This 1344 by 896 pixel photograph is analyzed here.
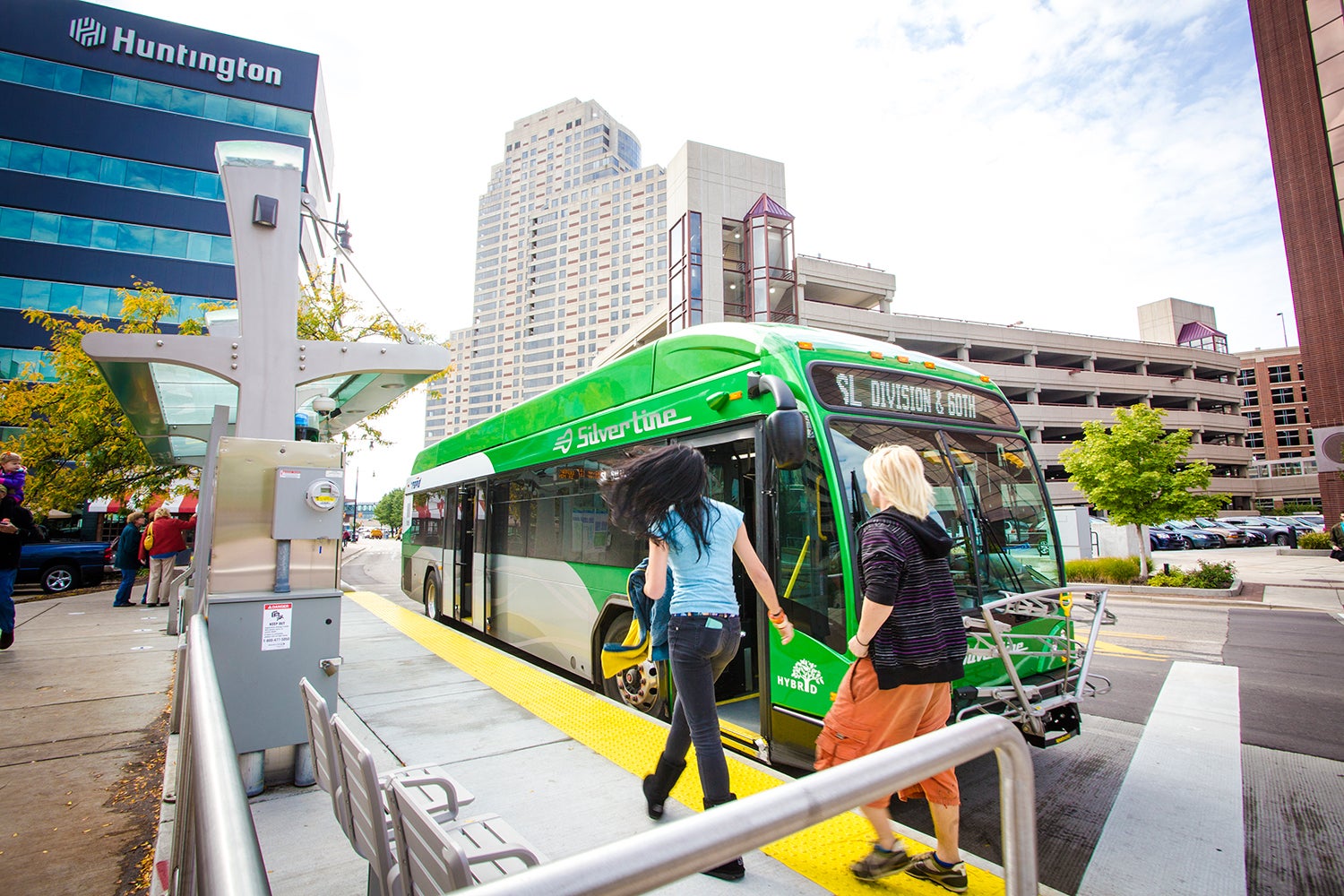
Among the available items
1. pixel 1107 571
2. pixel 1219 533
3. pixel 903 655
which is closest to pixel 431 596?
pixel 903 655

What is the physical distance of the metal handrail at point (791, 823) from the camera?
93cm

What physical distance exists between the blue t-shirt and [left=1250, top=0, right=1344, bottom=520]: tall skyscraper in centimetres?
3511

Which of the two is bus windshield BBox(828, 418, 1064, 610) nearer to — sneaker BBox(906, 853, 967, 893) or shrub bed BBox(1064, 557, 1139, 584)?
sneaker BBox(906, 853, 967, 893)

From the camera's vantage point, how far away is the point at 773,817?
1.18m

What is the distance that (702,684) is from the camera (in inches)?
123

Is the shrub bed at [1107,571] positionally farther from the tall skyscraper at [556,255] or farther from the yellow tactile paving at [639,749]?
the tall skyscraper at [556,255]

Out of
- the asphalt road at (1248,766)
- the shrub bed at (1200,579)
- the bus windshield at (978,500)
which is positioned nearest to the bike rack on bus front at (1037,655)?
the bus windshield at (978,500)

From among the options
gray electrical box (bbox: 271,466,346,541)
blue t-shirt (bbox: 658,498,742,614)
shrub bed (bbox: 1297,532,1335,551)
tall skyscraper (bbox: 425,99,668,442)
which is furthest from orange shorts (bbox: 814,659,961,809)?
tall skyscraper (bbox: 425,99,668,442)

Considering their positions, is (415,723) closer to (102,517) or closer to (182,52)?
(102,517)

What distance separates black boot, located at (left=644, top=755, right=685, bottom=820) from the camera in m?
3.33

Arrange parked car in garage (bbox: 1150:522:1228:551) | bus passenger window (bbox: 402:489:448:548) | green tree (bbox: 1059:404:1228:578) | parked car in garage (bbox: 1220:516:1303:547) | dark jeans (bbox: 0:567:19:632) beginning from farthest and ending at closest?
parked car in garage (bbox: 1220:516:1303:547) < parked car in garage (bbox: 1150:522:1228:551) < green tree (bbox: 1059:404:1228:578) < bus passenger window (bbox: 402:489:448:548) < dark jeans (bbox: 0:567:19:632)

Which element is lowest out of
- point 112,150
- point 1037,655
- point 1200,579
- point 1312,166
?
point 1200,579

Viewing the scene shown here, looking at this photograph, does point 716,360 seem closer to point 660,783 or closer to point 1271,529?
point 660,783

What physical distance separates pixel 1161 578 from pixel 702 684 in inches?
766
